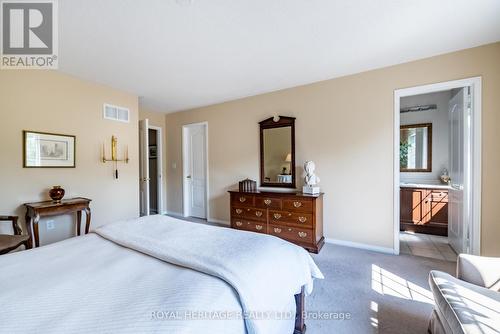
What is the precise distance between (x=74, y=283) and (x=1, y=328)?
0.86 feet

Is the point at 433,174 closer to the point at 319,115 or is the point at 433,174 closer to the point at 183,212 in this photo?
the point at 319,115

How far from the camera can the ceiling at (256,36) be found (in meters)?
1.79

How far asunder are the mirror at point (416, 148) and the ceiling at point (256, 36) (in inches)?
76.7

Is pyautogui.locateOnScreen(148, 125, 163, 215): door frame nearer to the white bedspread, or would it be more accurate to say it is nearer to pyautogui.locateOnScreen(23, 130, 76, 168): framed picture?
pyautogui.locateOnScreen(23, 130, 76, 168): framed picture

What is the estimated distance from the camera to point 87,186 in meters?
3.27

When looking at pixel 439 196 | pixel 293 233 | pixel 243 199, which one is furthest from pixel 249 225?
pixel 439 196

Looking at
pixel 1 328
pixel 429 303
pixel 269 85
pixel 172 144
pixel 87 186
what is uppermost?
pixel 269 85

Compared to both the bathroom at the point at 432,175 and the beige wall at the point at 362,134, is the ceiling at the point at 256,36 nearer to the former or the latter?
the beige wall at the point at 362,134

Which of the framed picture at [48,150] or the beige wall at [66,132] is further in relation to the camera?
the framed picture at [48,150]

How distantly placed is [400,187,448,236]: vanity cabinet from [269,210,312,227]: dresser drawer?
7.02 feet

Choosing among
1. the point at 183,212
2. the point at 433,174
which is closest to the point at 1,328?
the point at 183,212

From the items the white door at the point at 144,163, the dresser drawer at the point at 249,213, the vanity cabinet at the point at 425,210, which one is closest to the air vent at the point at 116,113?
the white door at the point at 144,163

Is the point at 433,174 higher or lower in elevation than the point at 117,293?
higher

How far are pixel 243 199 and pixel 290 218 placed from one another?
0.86m
